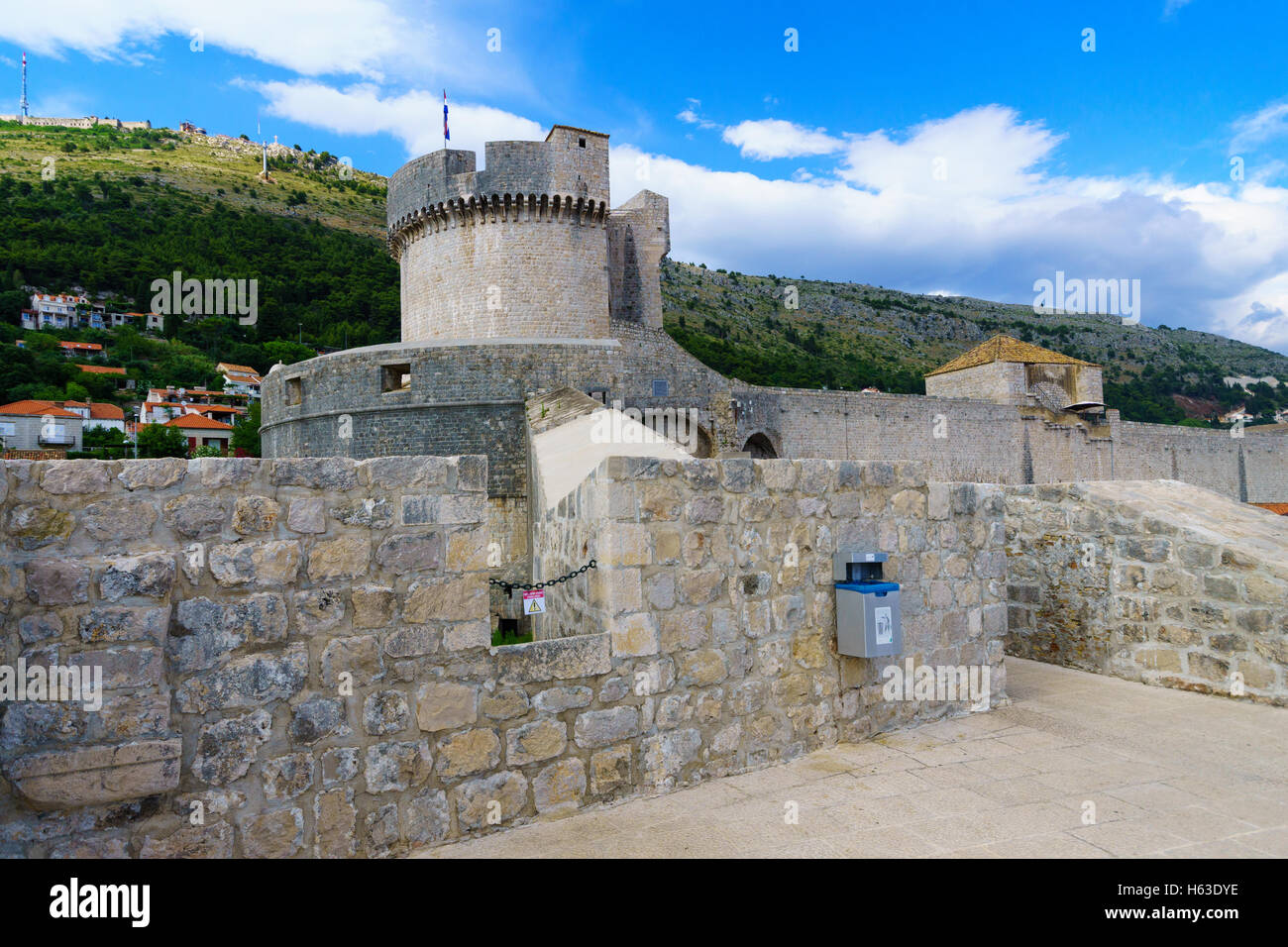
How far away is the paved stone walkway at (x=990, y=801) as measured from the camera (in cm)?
296

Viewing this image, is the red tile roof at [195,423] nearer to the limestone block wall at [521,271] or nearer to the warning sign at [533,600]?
the limestone block wall at [521,271]

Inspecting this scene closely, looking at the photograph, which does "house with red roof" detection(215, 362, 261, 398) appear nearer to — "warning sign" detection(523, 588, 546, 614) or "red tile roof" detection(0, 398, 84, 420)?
"red tile roof" detection(0, 398, 84, 420)

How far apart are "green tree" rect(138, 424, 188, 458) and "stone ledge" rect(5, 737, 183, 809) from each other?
137 ft

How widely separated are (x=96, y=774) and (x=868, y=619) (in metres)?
3.37

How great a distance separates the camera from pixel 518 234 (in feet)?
67.5

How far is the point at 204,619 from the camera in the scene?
2641mm

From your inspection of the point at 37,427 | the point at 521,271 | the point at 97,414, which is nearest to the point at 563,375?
the point at 521,271

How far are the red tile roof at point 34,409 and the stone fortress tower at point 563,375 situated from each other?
30.3 meters

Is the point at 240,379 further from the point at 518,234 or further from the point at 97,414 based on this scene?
the point at 518,234

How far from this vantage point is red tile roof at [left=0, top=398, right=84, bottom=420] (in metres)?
40.7

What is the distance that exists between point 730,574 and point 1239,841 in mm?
2312
